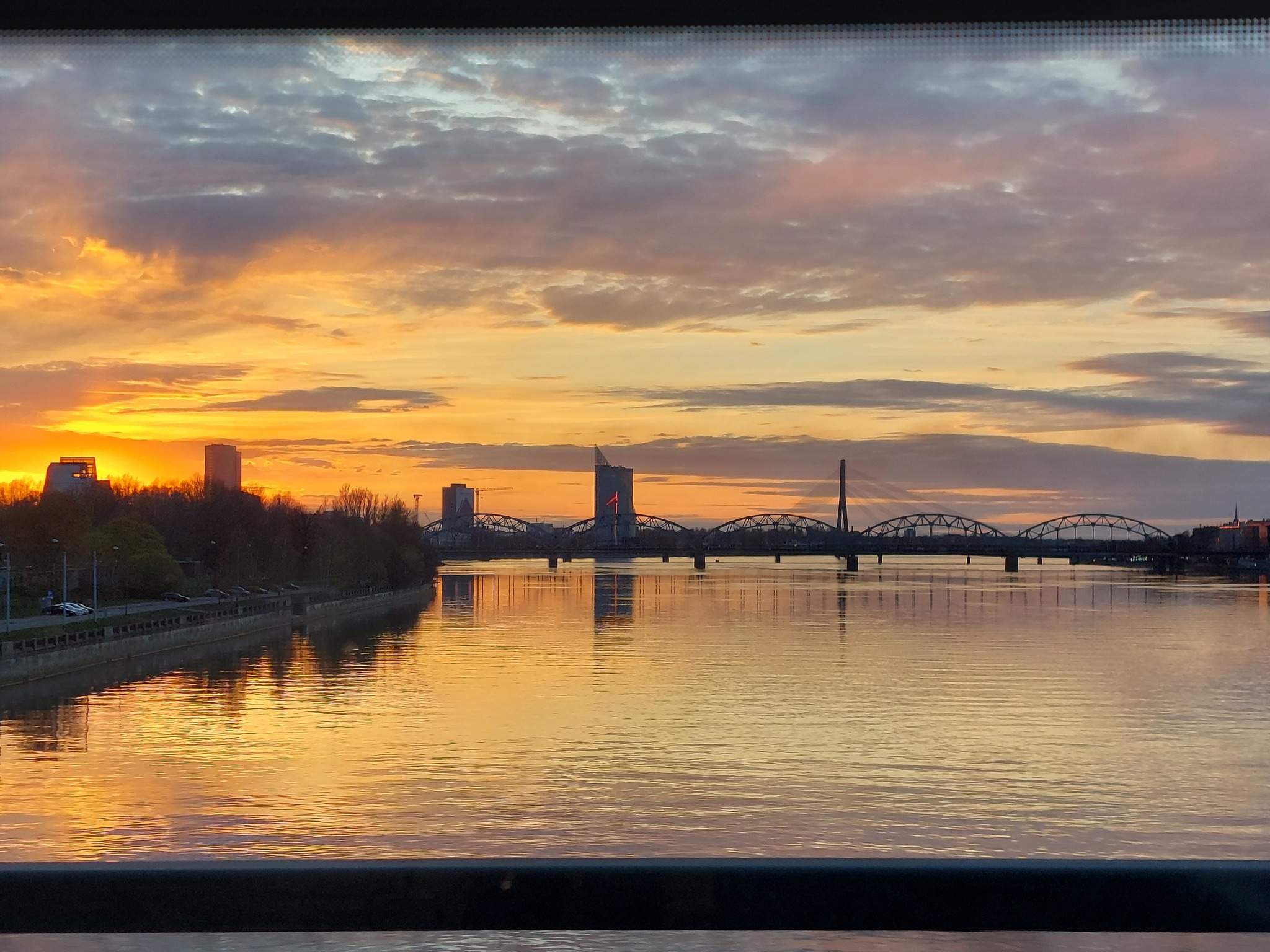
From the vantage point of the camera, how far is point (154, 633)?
1662 centimetres

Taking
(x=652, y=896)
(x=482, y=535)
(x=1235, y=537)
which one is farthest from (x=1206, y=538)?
(x=652, y=896)

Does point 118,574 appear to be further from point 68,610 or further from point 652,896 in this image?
point 652,896

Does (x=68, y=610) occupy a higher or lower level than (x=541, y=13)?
lower

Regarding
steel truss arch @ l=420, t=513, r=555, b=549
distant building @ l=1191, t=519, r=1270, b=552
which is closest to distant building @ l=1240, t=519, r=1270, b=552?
distant building @ l=1191, t=519, r=1270, b=552

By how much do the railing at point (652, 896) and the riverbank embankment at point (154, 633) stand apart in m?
13.2

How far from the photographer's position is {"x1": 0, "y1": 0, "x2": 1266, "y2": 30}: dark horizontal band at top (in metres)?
0.92

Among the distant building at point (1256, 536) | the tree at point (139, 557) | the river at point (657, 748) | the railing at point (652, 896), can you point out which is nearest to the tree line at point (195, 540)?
the tree at point (139, 557)

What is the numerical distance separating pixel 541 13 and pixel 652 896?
2.13 feet

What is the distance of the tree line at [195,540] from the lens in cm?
2000

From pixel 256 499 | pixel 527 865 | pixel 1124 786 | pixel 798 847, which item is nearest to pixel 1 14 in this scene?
pixel 527 865

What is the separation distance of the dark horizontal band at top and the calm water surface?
19.0 feet

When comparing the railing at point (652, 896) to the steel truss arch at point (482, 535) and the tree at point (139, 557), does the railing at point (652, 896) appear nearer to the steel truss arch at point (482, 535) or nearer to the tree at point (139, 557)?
the tree at point (139, 557)

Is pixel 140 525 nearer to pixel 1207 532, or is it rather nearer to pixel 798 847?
pixel 798 847

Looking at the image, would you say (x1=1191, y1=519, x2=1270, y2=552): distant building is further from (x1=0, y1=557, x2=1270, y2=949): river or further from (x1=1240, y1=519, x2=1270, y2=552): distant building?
(x1=0, y1=557, x2=1270, y2=949): river
